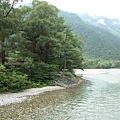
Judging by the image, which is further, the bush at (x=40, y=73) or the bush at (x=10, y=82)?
the bush at (x=40, y=73)

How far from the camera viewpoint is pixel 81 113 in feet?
65.0

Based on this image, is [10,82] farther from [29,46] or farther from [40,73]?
[29,46]

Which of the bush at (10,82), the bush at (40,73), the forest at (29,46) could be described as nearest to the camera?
the bush at (10,82)

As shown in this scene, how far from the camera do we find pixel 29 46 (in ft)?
130

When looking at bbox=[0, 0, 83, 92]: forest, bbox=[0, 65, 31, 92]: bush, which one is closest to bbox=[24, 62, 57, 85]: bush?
bbox=[0, 0, 83, 92]: forest

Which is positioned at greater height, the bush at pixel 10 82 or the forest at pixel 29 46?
the forest at pixel 29 46

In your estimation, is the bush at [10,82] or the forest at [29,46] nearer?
the bush at [10,82]

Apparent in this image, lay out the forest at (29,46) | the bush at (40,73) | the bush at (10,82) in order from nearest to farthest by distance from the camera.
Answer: the bush at (10,82)
the forest at (29,46)
the bush at (40,73)

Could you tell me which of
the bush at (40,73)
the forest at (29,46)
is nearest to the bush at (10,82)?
the forest at (29,46)

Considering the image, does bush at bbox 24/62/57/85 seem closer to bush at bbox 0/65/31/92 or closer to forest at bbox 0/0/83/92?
forest at bbox 0/0/83/92

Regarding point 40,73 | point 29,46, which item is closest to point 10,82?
point 40,73

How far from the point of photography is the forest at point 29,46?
3165 cm

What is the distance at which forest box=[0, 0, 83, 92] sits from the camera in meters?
31.6

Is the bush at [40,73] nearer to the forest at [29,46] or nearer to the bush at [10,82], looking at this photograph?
the forest at [29,46]
